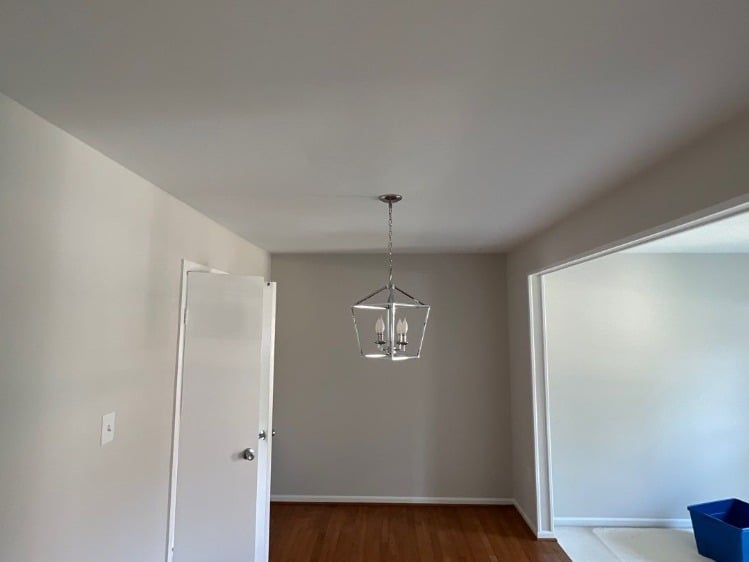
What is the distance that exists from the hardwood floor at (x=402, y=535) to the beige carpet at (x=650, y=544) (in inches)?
19.6

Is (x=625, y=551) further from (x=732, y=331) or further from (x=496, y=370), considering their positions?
(x=732, y=331)

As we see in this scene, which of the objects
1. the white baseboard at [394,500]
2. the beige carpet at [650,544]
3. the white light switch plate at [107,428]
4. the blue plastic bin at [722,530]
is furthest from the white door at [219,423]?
the blue plastic bin at [722,530]

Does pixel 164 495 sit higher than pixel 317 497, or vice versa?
pixel 164 495

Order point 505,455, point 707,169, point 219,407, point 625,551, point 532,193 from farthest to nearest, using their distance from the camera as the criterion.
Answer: point 505,455 < point 625,551 < point 219,407 < point 532,193 < point 707,169

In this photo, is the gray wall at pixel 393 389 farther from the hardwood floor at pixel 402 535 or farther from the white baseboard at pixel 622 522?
the white baseboard at pixel 622 522

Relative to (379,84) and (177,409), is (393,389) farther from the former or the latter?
(379,84)

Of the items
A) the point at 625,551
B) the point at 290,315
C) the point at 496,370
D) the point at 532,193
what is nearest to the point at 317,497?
the point at 290,315

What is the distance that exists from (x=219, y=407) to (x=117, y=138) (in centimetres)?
162

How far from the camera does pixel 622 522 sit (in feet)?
12.6

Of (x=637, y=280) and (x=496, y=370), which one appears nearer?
(x=637, y=280)

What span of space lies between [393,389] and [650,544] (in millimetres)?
2460

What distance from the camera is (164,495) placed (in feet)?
7.85

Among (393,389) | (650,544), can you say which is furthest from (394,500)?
(650,544)

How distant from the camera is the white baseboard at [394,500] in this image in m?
4.31
